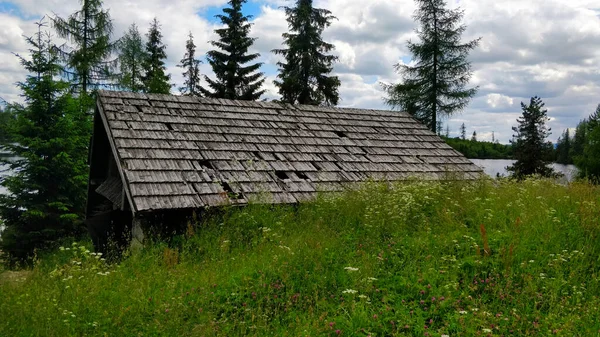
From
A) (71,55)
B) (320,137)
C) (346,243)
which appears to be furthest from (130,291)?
(71,55)

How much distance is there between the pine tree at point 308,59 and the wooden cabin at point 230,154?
13.0m

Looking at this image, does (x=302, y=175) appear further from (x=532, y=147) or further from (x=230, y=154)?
(x=532, y=147)

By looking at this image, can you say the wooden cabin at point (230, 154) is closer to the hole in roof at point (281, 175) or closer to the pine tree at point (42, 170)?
the hole in roof at point (281, 175)

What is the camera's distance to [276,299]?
504 centimetres

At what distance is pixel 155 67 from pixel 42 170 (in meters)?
21.0

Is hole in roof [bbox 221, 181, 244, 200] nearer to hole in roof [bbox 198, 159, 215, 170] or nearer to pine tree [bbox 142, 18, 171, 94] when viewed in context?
hole in roof [bbox 198, 159, 215, 170]

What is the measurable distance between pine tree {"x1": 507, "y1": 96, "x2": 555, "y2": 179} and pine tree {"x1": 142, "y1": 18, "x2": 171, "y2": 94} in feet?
86.3

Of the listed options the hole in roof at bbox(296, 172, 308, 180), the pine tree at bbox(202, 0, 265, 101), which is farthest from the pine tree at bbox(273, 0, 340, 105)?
the hole in roof at bbox(296, 172, 308, 180)

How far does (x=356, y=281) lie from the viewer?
521 cm

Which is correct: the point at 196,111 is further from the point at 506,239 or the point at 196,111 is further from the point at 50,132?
the point at 506,239

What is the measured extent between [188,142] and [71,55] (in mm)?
15520

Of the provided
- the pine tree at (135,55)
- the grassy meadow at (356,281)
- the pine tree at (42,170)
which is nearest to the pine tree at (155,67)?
the pine tree at (135,55)

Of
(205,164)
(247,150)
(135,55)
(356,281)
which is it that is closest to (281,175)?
(247,150)

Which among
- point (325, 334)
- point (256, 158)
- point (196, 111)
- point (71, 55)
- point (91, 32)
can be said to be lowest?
point (325, 334)
